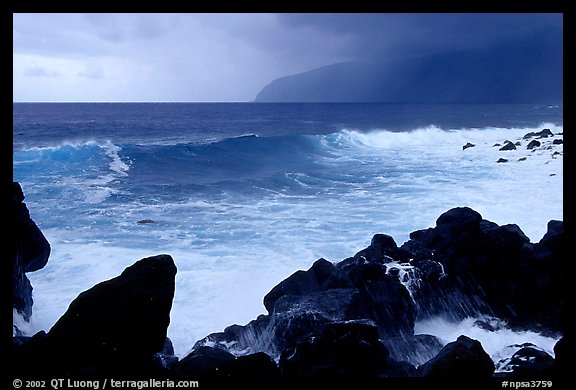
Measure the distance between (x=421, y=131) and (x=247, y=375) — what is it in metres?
57.5

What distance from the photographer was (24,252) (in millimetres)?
7000

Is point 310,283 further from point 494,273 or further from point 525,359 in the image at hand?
point 525,359

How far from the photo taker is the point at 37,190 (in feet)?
68.9

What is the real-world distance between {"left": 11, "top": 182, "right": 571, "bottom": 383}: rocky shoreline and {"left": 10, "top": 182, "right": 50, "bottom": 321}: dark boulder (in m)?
0.02

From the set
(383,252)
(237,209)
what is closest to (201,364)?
(383,252)

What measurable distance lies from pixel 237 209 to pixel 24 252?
10332 millimetres

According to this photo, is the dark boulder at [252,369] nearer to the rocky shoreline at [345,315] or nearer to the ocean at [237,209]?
the rocky shoreline at [345,315]

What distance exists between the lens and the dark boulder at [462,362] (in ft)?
14.5

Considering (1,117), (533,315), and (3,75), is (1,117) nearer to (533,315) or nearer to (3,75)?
(3,75)

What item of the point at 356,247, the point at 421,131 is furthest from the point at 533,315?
the point at 421,131

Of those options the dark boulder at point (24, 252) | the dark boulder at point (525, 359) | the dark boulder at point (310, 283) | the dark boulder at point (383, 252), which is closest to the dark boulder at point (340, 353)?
the dark boulder at point (525, 359)

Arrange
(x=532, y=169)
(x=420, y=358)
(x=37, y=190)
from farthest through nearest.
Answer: (x=532, y=169), (x=37, y=190), (x=420, y=358)

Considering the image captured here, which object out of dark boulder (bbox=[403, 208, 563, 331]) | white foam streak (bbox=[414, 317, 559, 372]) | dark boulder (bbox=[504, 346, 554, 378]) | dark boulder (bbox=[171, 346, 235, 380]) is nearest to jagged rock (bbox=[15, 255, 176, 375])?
dark boulder (bbox=[171, 346, 235, 380])

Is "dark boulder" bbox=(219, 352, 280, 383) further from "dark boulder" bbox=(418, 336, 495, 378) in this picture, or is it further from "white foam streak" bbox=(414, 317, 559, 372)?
"white foam streak" bbox=(414, 317, 559, 372)
